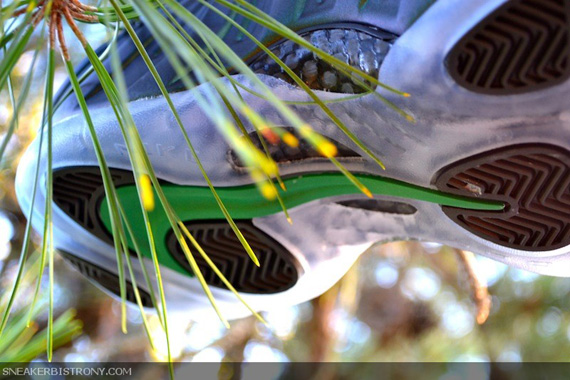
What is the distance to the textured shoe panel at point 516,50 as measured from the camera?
9.4 inches

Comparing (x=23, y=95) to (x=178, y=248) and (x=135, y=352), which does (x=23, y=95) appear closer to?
(x=178, y=248)

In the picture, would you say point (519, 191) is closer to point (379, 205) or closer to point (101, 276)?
point (379, 205)

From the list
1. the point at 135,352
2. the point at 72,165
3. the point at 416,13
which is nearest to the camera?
the point at 416,13

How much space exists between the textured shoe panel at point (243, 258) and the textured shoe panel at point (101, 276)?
50 mm

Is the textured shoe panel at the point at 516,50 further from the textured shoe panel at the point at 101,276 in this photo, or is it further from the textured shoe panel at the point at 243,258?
the textured shoe panel at the point at 101,276

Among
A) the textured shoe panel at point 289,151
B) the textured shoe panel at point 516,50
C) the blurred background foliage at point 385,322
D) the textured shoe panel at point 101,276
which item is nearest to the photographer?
the textured shoe panel at point 516,50

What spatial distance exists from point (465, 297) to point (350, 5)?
89 centimetres

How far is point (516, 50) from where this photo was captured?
0.81ft

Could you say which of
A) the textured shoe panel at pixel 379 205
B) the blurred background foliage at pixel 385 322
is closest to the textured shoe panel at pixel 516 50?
the textured shoe panel at pixel 379 205

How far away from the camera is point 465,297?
111cm

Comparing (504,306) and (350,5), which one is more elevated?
(350,5)

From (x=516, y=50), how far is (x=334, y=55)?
8 centimetres

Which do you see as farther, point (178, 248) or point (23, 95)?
point (178, 248)

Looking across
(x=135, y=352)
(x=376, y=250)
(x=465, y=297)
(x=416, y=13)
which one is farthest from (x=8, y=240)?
(x=416, y=13)
